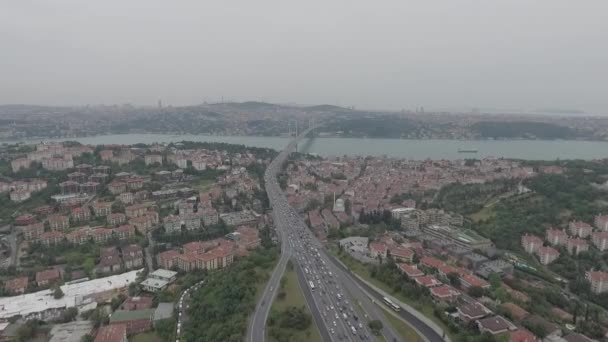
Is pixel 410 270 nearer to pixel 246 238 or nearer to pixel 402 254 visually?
pixel 402 254

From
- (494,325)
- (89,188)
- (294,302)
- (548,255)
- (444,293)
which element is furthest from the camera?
(89,188)

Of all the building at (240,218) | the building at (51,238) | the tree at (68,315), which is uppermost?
the building at (240,218)

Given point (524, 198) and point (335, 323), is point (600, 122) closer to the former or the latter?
point (524, 198)

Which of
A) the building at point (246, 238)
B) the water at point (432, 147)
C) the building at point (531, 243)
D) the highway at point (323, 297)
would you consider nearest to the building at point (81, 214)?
the building at point (246, 238)

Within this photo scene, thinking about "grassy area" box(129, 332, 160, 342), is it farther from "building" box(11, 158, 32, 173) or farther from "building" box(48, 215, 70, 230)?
"building" box(11, 158, 32, 173)

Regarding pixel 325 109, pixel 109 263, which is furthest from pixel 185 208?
pixel 325 109

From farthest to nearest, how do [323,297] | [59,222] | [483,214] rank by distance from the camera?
1. [483,214]
2. [59,222]
3. [323,297]

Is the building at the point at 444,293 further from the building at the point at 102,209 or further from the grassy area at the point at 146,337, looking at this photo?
the building at the point at 102,209
